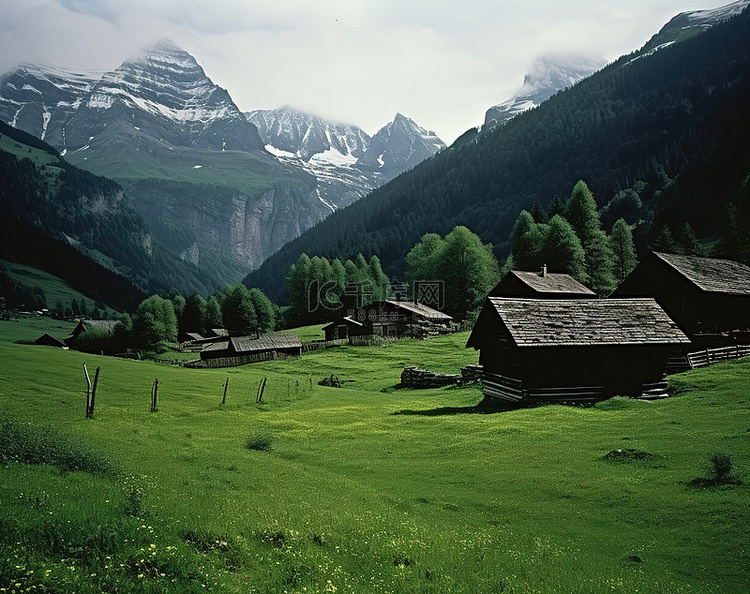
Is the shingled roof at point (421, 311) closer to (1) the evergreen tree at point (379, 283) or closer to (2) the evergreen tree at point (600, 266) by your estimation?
(2) the evergreen tree at point (600, 266)

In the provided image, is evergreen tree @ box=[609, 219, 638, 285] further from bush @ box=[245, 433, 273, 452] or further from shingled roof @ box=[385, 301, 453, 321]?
bush @ box=[245, 433, 273, 452]

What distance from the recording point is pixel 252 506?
13.0 metres

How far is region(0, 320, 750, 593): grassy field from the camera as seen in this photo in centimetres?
938

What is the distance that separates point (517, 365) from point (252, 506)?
23.0 m

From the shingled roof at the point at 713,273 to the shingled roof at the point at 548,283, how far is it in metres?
18.6

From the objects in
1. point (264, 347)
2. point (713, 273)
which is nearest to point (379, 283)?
point (264, 347)

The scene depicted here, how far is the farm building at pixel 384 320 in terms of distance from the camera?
307 feet

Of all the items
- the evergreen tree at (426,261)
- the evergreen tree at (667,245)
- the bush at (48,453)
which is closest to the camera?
the bush at (48,453)

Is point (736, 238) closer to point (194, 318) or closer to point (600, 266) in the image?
point (600, 266)

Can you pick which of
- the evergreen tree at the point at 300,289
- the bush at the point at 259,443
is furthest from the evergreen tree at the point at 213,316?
the bush at the point at 259,443

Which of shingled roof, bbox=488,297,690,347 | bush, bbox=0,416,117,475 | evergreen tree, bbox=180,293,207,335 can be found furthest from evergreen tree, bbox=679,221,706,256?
evergreen tree, bbox=180,293,207,335

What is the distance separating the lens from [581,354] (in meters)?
31.4

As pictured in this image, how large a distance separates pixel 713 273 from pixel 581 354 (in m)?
25.2

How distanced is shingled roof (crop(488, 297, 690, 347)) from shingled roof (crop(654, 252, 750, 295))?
13758 millimetres
